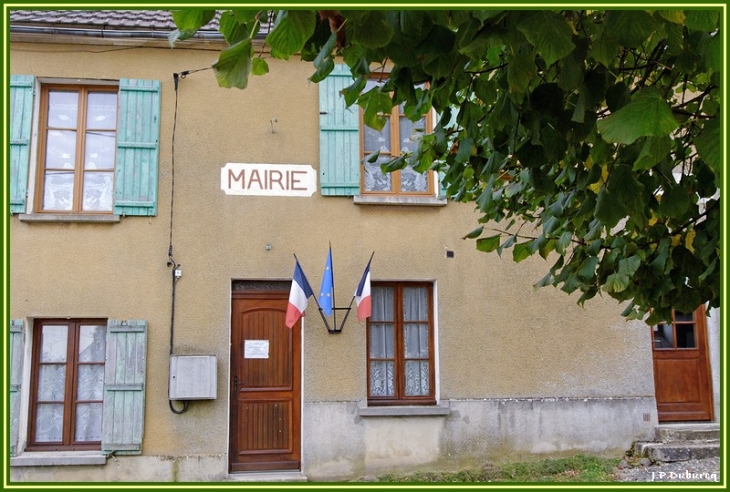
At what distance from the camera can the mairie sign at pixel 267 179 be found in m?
7.06

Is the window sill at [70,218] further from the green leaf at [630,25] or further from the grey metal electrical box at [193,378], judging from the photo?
the green leaf at [630,25]

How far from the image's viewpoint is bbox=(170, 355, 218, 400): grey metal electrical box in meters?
6.54

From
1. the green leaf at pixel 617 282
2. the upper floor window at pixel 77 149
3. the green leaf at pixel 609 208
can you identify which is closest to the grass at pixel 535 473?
the green leaf at pixel 617 282

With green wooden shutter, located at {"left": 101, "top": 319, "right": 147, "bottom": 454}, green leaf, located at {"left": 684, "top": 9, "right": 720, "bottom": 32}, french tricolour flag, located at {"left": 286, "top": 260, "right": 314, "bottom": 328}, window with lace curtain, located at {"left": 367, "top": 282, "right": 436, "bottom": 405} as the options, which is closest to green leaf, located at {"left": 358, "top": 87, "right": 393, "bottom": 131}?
green leaf, located at {"left": 684, "top": 9, "right": 720, "bottom": 32}

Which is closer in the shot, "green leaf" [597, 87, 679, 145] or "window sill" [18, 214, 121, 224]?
"green leaf" [597, 87, 679, 145]

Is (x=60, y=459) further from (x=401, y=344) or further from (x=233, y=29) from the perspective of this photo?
(x=233, y=29)

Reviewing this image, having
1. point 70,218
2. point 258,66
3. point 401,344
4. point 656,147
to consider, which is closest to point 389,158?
point 401,344

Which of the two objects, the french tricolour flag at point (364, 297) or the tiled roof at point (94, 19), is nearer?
the french tricolour flag at point (364, 297)

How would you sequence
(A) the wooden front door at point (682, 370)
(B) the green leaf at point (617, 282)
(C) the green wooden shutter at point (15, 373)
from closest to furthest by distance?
(B) the green leaf at point (617, 282)
(C) the green wooden shutter at point (15, 373)
(A) the wooden front door at point (682, 370)

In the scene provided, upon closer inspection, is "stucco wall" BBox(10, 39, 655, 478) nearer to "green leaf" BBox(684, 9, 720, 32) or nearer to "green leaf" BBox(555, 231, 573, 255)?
"green leaf" BBox(555, 231, 573, 255)

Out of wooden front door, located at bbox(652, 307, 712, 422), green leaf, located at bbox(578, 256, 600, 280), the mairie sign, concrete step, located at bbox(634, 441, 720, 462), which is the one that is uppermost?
the mairie sign

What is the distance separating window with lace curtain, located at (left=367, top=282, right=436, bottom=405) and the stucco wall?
20cm

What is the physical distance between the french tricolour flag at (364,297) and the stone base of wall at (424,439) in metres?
1.08

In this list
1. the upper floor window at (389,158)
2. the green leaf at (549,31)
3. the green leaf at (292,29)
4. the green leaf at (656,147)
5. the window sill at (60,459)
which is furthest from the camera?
the upper floor window at (389,158)
